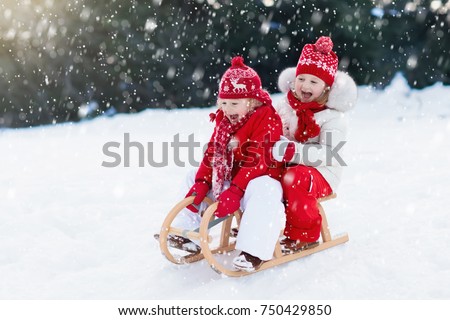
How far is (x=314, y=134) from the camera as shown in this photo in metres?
3.01

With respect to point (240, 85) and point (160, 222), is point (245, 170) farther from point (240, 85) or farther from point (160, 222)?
point (160, 222)

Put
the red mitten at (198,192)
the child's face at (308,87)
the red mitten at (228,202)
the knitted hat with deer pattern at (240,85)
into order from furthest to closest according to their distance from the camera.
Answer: the child's face at (308,87) → the red mitten at (198,192) → the knitted hat with deer pattern at (240,85) → the red mitten at (228,202)

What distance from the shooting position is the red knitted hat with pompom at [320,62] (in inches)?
120

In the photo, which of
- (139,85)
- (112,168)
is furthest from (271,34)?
(112,168)

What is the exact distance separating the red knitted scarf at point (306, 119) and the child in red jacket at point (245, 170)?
0.68 ft

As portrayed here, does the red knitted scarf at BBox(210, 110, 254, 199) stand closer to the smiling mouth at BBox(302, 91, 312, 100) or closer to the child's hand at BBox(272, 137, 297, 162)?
the child's hand at BBox(272, 137, 297, 162)

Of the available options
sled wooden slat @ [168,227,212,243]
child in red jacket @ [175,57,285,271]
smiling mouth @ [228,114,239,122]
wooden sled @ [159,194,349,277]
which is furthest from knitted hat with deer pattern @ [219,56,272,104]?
sled wooden slat @ [168,227,212,243]

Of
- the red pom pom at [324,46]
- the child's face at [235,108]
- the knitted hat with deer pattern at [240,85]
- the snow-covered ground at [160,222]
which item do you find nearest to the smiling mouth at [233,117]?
the child's face at [235,108]

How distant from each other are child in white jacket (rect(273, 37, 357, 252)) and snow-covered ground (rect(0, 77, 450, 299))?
0.20 meters

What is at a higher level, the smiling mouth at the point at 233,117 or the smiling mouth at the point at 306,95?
the smiling mouth at the point at 306,95

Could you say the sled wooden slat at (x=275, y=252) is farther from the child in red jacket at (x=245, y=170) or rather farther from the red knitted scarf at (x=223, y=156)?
the red knitted scarf at (x=223, y=156)

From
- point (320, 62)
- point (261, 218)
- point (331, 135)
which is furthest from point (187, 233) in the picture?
point (320, 62)

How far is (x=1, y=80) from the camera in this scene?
6.96 m

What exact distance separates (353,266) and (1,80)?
5477mm
